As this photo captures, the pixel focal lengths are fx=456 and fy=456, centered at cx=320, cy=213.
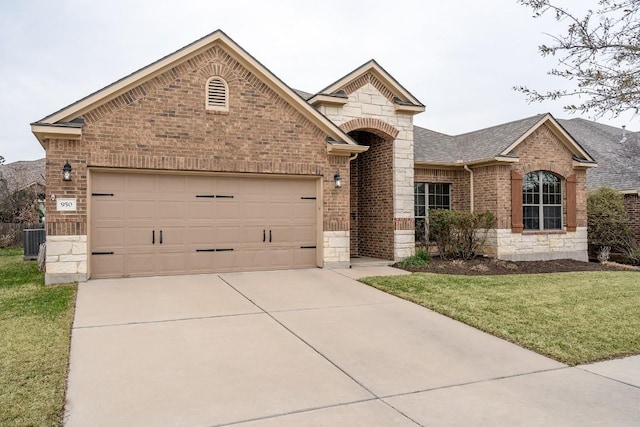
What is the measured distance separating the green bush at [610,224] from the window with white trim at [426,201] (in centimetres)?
606

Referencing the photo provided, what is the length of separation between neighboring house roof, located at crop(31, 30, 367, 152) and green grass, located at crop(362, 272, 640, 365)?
4.21 meters

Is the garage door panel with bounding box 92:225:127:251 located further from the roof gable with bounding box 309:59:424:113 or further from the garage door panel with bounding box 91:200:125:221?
the roof gable with bounding box 309:59:424:113

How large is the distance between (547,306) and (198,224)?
7.50m

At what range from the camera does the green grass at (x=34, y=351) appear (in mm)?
3773

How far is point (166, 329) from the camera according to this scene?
20.8 ft

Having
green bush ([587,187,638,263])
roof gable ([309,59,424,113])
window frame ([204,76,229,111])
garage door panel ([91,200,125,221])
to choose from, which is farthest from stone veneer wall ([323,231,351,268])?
green bush ([587,187,638,263])

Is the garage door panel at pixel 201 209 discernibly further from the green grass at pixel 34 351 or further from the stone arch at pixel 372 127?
the stone arch at pixel 372 127

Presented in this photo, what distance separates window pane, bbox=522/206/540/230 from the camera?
15.4 meters

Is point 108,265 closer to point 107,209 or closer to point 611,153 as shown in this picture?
point 107,209

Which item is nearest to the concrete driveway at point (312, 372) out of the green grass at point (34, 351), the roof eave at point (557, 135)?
the green grass at point (34, 351)

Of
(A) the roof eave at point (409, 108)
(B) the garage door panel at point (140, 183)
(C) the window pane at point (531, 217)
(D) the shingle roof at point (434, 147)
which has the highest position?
(A) the roof eave at point (409, 108)

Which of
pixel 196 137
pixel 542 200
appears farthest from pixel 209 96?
pixel 542 200

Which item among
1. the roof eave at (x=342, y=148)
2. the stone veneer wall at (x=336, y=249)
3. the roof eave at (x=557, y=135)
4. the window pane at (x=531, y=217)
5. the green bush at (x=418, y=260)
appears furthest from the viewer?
the window pane at (x=531, y=217)

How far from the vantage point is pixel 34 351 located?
527 cm
